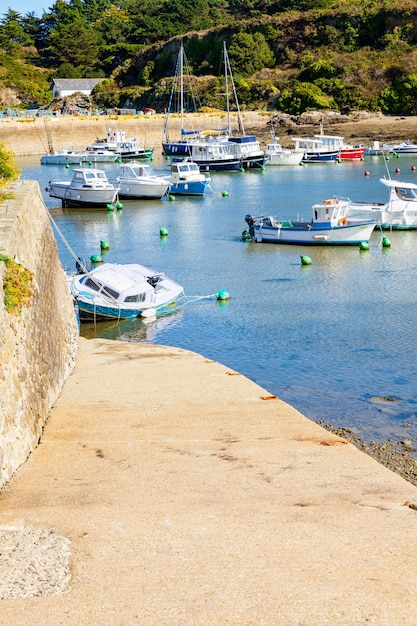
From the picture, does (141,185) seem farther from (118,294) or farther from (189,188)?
(118,294)

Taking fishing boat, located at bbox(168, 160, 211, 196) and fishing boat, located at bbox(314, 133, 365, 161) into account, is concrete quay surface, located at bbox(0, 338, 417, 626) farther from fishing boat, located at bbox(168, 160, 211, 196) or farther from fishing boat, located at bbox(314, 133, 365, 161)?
fishing boat, located at bbox(314, 133, 365, 161)

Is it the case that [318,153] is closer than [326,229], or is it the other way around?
[326,229]

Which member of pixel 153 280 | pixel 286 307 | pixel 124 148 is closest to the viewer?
pixel 286 307

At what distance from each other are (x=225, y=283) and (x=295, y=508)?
21.1 metres

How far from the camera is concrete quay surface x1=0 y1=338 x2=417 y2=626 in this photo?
8.64 metres

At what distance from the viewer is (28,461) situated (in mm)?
12586

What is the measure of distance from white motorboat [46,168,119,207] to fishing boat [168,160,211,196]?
5265 mm

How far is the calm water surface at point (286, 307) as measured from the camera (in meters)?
19.7

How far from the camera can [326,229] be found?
124ft

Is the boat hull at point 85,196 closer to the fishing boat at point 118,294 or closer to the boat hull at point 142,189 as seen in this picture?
the boat hull at point 142,189

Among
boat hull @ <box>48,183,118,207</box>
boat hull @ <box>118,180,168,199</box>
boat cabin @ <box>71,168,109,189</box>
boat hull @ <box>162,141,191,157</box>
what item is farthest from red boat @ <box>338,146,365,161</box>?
boat hull @ <box>48,183,118,207</box>

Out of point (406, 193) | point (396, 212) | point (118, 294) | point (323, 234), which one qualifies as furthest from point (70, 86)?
point (118, 294)

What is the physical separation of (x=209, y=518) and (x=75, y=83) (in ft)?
396

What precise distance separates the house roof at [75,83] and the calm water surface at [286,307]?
7502 centimetres
